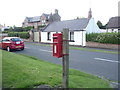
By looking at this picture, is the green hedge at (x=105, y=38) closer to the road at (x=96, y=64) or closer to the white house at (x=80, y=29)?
the white house at (x=80, y=29)

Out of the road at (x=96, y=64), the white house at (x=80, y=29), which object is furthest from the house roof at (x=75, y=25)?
the road at (x=96, y=64)

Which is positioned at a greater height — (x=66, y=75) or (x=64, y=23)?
(x=64, y=23)

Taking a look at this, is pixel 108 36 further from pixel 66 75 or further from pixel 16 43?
pixel 66 75

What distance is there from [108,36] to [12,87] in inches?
766

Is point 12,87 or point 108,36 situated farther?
point 108,36

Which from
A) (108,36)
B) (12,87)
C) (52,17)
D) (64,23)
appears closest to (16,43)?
(108,36)

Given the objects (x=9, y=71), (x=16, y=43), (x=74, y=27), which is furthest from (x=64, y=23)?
(x=9, y=71)

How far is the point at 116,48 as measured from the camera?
20.7 metres

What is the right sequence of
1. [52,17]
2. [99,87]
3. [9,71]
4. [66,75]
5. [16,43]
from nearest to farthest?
[66,75], [99,87], [9,71], [16,43], [52,17]

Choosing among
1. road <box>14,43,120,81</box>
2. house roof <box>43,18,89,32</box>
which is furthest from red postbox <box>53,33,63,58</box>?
house roof <box>43,18,89,32</box>

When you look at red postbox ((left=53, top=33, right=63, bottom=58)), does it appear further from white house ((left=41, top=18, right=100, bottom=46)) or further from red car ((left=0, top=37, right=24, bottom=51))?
white house ((left=41, top=18, right=100, bottom=46))

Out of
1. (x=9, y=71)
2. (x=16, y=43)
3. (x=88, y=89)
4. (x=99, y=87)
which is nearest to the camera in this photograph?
(x=88, y=89)

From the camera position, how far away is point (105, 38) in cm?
2186

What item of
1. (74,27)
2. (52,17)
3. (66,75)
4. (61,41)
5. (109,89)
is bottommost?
(109,89)
